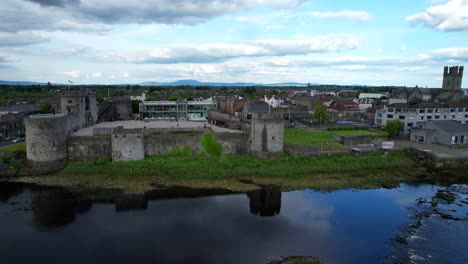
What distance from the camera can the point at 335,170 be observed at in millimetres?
24906

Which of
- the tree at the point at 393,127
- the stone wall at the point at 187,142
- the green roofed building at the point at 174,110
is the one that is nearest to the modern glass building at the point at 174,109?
the green roofed building at the point at 174,110

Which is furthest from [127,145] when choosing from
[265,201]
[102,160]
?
[265,201]

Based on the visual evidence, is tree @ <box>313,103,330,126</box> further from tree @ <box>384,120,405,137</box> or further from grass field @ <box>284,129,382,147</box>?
tree @ <box>384,120,405,137</box>

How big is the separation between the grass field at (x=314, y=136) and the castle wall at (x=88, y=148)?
49.2 ft

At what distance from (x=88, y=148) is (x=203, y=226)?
42.8 ft

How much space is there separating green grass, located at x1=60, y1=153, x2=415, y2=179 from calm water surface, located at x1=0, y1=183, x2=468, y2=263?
317 cm

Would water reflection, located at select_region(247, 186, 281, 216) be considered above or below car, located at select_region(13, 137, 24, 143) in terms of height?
below

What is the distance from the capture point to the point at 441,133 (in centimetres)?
3216

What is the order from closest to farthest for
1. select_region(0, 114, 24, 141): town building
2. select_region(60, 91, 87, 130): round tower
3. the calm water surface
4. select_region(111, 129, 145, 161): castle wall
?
the calm water surface → select_region(111, 129, 145, 161): castle wall → select_region(60, 91, 87, 130): round tower → select_region(0, 114, 24, 141): town building

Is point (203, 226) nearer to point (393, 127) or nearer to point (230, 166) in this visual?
point (230, 166)

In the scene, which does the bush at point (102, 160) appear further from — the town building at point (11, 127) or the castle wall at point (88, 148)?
the town building at point (11, 127)

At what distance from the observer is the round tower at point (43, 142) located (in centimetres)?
2325

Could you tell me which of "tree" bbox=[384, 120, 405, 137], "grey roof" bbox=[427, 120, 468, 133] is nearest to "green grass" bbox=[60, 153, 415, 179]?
"tree" bbox=[384, 120, 405, 137]

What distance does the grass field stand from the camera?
29703 mm
